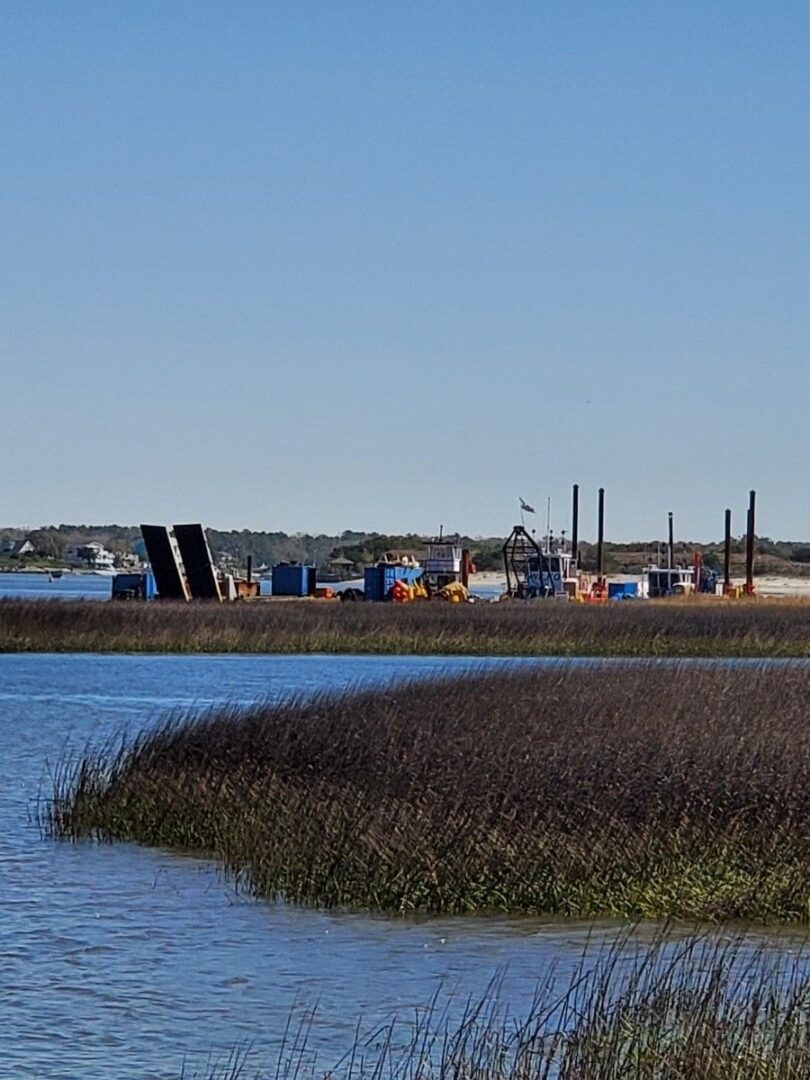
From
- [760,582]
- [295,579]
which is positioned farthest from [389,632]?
[760,582]

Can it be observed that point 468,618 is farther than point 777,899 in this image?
Yes

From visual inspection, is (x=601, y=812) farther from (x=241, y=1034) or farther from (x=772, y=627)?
(x=772, y=627)

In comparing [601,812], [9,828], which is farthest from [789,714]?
[9,828]

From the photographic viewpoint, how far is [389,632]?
55469 millimetres

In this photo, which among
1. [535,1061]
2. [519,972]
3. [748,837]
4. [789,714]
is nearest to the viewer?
[535,1061]

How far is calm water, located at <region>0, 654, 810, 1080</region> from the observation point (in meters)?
12.4

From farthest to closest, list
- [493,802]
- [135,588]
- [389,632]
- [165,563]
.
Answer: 1. [135,588]
2. [165,563]
3. [389,632]
4. [493,802]

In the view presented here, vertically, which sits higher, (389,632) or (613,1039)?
(389,632)

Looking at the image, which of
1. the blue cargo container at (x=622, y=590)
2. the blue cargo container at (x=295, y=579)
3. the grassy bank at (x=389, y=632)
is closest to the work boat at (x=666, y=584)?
the blue cargo container at (x=622, y=590)

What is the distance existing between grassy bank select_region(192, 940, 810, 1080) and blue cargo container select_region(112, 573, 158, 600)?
6224 centimetres

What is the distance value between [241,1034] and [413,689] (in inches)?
569

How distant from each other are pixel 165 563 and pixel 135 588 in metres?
3.67

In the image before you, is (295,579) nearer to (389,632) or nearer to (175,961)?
(389,632)

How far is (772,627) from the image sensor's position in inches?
2169
